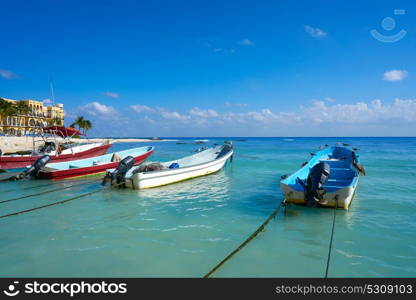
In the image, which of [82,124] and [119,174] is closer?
[119,174]

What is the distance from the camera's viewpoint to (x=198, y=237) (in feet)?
24.4

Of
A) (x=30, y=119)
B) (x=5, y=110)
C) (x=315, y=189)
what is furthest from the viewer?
(x=5, y=110)

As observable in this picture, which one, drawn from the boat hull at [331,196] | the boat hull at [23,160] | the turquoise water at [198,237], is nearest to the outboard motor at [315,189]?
the boat hull at [331,196]

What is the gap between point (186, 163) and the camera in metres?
20.4

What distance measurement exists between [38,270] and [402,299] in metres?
7.08

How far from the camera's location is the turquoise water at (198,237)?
572 cm

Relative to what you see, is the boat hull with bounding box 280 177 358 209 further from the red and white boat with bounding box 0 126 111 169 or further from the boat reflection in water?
the red and white boat with bounding box 0 126 111 169

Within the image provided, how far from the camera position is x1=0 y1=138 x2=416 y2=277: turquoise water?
5723 mm

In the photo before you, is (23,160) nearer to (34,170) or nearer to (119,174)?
(34,170)

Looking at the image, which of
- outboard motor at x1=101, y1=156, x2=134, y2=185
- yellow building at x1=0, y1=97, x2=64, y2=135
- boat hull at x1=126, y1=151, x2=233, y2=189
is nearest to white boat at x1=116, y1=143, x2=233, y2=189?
boat hull at x1=126, y1=151, x2=233, y2=189

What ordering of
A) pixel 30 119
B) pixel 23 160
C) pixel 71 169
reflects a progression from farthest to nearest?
pixel 30 119 → pixel 23 160 → pixel 71 169

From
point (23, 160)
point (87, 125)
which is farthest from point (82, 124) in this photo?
point (23, 160)

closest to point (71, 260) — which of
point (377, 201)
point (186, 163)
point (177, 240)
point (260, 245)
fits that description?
point (177, 240)

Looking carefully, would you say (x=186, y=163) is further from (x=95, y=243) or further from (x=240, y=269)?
(x=240, y=269)
